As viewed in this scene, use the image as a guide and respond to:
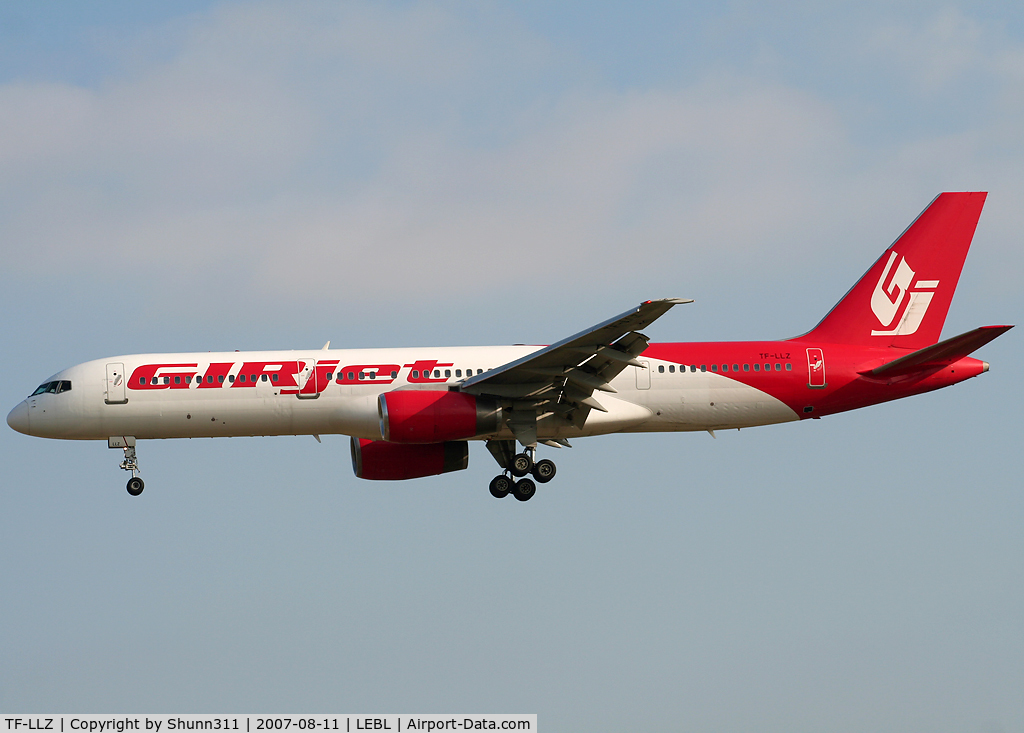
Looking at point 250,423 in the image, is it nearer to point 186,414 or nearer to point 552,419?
point 186,414

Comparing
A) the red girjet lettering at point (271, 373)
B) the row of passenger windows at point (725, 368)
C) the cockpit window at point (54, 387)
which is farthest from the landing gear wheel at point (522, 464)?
the cockpit window at point (54, 387)

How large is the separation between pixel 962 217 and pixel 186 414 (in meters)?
21.8

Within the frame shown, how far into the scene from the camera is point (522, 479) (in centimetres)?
3088

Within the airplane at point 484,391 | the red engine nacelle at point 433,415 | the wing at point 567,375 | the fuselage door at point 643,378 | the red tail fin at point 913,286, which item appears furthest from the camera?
the red tail fin at point 913,286

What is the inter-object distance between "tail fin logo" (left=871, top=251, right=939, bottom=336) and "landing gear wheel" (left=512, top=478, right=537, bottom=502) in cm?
1018

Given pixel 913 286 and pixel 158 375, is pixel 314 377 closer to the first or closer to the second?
pixel 158 375

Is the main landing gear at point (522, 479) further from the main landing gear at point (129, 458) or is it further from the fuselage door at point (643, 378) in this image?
the main landing gear at point (129, 458)

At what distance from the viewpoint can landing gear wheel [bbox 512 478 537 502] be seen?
30.8 meters

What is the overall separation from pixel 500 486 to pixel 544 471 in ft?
4.02

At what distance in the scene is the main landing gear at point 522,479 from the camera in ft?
100

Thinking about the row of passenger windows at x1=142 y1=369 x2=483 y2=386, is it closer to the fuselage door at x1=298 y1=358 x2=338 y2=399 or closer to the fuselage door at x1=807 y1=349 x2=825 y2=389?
the fuselage door at x1=298 y1=358 x2=338 y2=399

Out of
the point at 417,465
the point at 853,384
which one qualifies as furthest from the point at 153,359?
the point at 853,384

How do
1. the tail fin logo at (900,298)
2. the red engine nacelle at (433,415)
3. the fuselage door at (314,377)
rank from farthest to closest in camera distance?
the tail fin logo at (900,298) → the fuselage door at (314,377) → the red engine nacelle at (433,415)

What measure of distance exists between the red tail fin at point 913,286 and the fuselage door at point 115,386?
17.9 metres
